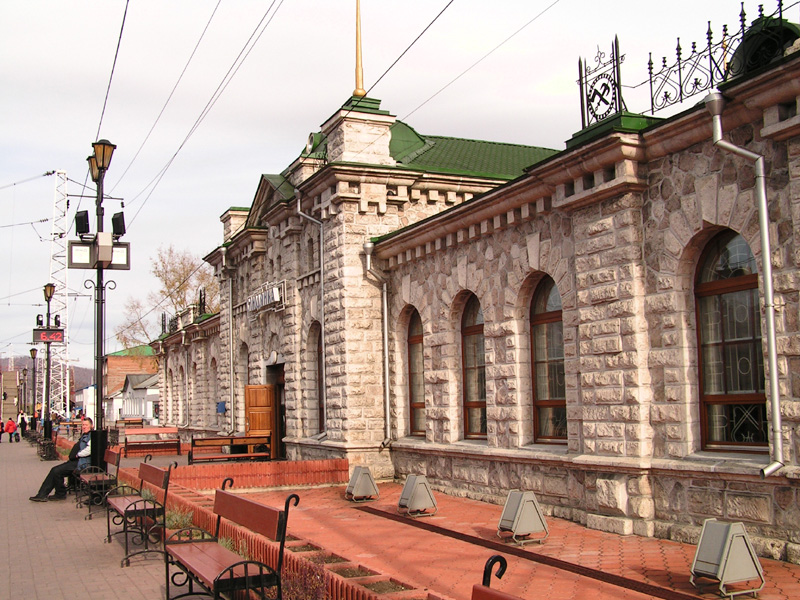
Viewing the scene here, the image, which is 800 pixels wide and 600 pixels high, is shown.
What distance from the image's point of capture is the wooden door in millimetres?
23234

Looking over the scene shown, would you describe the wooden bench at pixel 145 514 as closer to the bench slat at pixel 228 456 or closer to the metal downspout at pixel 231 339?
the bench slat at pixel 228 456

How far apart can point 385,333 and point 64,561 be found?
8.33 m

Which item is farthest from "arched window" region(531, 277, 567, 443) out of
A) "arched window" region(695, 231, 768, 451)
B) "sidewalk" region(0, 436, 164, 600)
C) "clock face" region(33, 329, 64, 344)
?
"clock face" region(33, 329, 64, 344)

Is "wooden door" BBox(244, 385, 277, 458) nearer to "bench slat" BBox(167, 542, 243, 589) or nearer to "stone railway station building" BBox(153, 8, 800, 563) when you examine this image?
"stone railway station building" BBox(153, 8, 800, 563)

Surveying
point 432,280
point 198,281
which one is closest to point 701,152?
point 432,280

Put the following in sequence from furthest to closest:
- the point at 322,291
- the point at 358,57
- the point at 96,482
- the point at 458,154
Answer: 1. the point at 458,154
2. the point at 358,57
3. the point at 322,291
4. the point at 96,482

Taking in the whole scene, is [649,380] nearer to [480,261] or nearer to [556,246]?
[556,246]

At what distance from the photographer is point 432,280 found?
52.5 ft

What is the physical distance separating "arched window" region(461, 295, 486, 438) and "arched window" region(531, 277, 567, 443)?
1.69 meters

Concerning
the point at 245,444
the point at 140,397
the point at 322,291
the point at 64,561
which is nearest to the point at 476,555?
the point at 64,561

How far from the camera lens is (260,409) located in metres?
23.5

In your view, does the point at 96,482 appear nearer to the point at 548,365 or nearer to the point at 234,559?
the point at 234,559

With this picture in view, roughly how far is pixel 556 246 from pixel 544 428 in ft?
9.22

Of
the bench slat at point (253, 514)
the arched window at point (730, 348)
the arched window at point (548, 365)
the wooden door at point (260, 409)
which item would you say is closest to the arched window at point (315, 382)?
the wooden door at point (260, 409)
